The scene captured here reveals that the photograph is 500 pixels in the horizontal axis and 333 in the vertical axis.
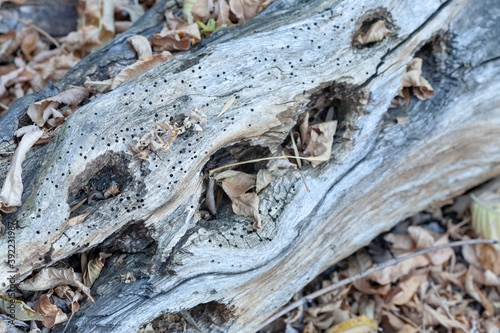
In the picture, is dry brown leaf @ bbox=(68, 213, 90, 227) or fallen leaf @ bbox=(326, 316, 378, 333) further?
fallen leaf @ bbox=(326, 316, 378, 333)

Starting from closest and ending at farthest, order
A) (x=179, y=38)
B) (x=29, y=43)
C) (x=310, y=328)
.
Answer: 1. (x=179, y=38)
2. (x=310, y=328)
3. (x=29, y=43)

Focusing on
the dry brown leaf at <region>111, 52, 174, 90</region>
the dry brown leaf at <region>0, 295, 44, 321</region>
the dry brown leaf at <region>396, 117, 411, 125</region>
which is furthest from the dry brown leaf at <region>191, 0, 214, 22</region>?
the dry brown leaf at <region>0, 295, 44, 321</region>

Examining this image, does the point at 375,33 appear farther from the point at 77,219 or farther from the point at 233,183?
the point at 77,219

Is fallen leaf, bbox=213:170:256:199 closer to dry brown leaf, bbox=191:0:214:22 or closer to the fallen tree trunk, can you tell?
the fallen tree trunk

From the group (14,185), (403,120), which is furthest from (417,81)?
(14,185)

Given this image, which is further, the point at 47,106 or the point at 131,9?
the point at 131,9

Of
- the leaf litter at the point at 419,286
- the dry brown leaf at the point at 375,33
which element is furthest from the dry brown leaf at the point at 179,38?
the leaf litter at the point at 419,286

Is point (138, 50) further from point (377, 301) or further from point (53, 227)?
point (377, 301)
